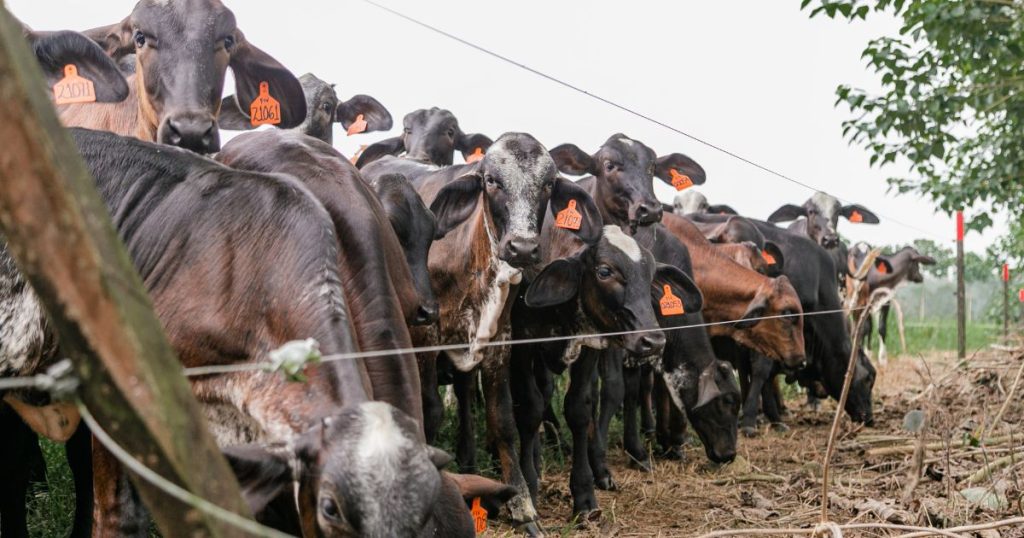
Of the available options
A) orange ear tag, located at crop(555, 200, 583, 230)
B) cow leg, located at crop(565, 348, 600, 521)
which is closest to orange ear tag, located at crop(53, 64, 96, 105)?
orange ear tag, located at crop(555, 200, 583, 230)

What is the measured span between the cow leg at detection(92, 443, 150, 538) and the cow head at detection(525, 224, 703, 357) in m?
3.21

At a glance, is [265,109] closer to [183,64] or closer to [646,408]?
[183,64]

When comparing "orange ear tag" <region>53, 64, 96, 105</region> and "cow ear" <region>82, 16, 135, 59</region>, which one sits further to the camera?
"cow ear" <region>82, 16, 135, 59</region>

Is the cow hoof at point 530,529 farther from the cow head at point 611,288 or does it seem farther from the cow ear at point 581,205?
the cow ear at point 581,205

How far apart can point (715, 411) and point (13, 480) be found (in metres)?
4.61

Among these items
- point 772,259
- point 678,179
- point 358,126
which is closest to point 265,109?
point 358,126

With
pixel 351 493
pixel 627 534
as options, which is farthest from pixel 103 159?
pixel 627 534

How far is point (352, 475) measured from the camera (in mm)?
2637

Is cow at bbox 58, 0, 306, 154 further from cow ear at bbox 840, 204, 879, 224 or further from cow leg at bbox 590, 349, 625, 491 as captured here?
cow ear at bbox 840, 204, 879, 224

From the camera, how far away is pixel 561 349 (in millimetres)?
6930

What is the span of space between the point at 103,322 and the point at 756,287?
790 cm

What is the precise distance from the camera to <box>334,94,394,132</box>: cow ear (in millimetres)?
9117

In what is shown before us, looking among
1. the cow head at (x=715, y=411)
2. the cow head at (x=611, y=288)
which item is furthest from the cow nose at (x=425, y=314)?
the cow head at (x=715, y=411)

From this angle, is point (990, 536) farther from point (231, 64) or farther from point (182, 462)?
point (231, 64)
